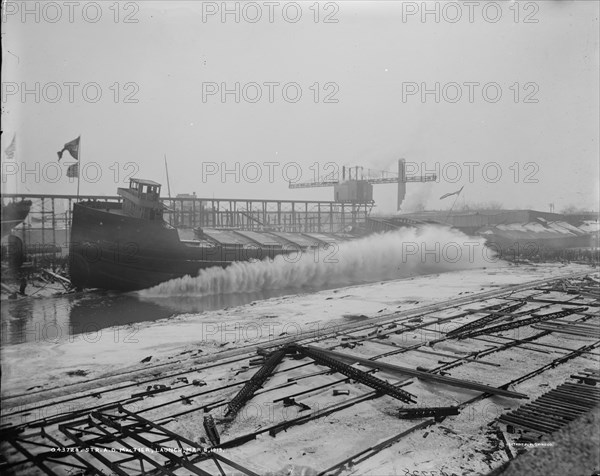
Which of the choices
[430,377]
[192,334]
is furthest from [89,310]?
[430,377]

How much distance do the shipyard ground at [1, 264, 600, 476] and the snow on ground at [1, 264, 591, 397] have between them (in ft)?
0.23

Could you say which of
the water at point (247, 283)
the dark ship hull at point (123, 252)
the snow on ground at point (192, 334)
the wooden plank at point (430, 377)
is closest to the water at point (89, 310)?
the water at point (247, 283)

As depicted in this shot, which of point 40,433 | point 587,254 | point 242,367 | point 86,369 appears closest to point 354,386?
point 242,367

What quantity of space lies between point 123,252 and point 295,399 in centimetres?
1951

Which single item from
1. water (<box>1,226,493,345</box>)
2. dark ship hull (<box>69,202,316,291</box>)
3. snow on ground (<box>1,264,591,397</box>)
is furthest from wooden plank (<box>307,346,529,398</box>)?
dark ship hull (<box>69,202,316,291</box>)

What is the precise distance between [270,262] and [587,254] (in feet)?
102

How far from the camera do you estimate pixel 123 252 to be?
23969 millimetres

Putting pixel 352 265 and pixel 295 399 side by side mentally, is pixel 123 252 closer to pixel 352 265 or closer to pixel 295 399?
pixel 352 265

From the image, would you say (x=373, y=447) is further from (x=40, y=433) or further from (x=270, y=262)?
(x=270, y=262)

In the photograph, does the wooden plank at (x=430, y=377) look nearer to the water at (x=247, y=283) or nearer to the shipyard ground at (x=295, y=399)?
the shipyard ground at (x=295, y=399)

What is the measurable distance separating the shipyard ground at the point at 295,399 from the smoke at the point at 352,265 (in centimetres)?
1116

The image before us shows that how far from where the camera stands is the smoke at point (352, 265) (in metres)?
25.2

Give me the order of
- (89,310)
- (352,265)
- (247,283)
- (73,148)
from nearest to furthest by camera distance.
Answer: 1. (89,310)
2. (73,148)
3. (247,283)
4. (352,265)

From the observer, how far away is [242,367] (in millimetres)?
8961
